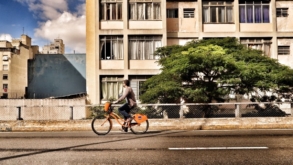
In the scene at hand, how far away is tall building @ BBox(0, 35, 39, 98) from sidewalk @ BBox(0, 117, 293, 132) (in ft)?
140

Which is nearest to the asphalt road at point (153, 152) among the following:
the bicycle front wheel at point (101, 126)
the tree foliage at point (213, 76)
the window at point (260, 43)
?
the bicycle front wheel at point (101, 126)

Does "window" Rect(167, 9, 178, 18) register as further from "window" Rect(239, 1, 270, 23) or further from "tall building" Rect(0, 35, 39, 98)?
"tall building" Rect(0, 35, 39, 98)

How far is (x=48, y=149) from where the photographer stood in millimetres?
7273

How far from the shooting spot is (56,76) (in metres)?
36.5

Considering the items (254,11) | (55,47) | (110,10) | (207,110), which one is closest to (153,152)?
(207,110)

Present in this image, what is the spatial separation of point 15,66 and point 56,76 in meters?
21.2

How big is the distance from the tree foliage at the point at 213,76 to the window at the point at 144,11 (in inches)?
316

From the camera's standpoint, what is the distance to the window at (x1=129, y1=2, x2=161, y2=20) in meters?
24.6

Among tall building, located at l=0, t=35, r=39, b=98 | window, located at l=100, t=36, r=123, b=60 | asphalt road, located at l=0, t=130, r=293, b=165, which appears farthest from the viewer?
tall building, located at l=0, t=35, r=39, b=98

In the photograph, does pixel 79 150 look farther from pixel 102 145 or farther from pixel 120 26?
pixel 120 26

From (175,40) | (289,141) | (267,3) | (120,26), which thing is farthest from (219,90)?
(267,3)

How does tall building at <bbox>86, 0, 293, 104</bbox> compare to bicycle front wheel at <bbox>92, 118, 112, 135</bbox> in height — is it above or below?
above

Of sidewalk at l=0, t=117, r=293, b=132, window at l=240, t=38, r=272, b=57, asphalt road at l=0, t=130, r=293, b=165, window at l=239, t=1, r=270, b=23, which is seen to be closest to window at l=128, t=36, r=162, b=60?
window at l=240, t=38, r=272, b=57

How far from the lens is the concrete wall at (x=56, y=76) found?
36.0 meters
